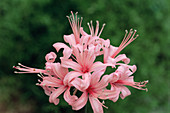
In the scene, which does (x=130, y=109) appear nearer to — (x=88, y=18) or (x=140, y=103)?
(x=140, y=103)

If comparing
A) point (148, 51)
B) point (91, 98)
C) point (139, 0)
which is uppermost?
point (139, 0)

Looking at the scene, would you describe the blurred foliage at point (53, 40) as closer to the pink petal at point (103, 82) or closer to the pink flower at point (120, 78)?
the pink flower at point (120, 78)

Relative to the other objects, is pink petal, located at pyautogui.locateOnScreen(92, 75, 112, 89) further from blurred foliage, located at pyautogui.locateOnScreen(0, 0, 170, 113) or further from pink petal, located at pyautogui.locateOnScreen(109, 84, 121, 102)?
blurred foliage, located at pyautogui.locateOnScreen(0, 0, 170, 113)

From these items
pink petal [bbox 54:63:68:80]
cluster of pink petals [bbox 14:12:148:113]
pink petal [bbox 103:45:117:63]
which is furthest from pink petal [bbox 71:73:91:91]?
pink petal [bbox 103:45:117:63]

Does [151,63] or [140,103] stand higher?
[151,63]

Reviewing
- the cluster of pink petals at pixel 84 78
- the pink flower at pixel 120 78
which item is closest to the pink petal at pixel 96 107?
the cluster of pink petals at pixel 84 78

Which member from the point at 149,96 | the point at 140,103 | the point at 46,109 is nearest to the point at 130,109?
the point at 140,103

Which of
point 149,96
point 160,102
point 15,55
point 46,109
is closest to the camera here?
point 46,109

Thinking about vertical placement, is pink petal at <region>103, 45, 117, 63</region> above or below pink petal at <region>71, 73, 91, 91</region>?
above
